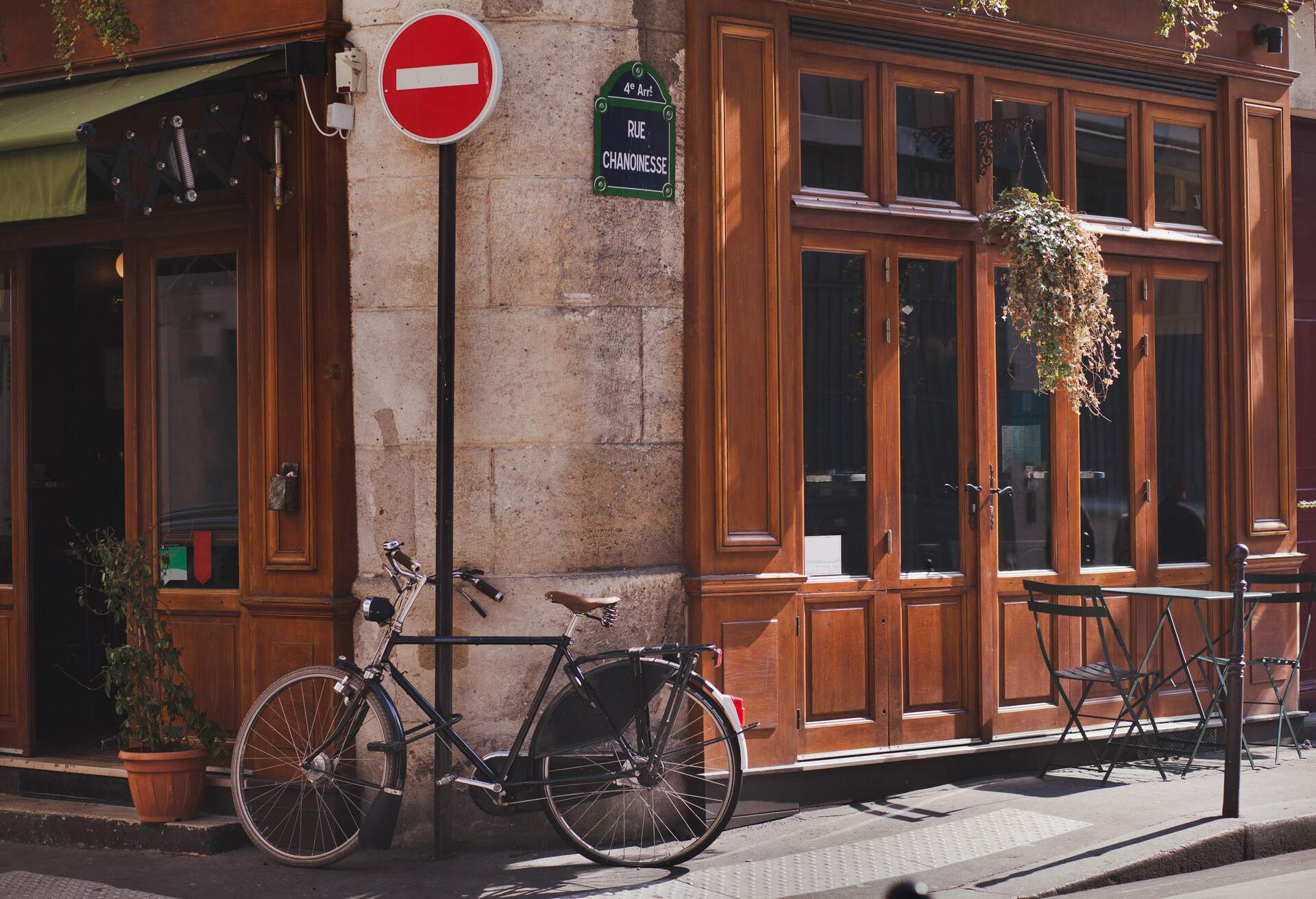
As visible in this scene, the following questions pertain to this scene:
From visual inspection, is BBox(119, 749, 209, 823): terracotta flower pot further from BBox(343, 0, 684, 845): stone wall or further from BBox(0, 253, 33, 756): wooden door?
BBox(0, 253, 33, 756): wooden door

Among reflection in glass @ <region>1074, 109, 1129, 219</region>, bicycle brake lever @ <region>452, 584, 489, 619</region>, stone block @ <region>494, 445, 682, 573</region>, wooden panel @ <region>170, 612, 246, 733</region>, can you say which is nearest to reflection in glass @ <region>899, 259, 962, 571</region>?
reflection in glass @ <region>1074, 109, 1129, 219</region>

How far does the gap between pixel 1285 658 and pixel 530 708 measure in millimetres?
5095

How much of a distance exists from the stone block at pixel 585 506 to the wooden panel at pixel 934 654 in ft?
5.15

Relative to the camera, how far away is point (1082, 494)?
332 inches

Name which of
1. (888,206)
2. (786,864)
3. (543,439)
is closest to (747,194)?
(888,206)

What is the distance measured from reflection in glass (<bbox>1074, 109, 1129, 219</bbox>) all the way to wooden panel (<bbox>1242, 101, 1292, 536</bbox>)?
0.87m

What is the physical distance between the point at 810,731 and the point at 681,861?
4.33ft

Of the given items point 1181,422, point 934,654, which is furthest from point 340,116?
point 1181,422

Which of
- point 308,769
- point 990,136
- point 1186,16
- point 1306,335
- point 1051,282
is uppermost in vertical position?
point 1186,16

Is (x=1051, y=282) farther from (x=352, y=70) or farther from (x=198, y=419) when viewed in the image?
(x=198, y=419)

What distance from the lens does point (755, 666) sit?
708cm

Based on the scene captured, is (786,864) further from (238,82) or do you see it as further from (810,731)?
(238,82)

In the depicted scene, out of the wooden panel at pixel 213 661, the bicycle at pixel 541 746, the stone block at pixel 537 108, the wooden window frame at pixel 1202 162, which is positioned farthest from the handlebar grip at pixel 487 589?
the wooden window frame at pixel 1202 162

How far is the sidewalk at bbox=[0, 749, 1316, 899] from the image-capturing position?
6.00 meters
